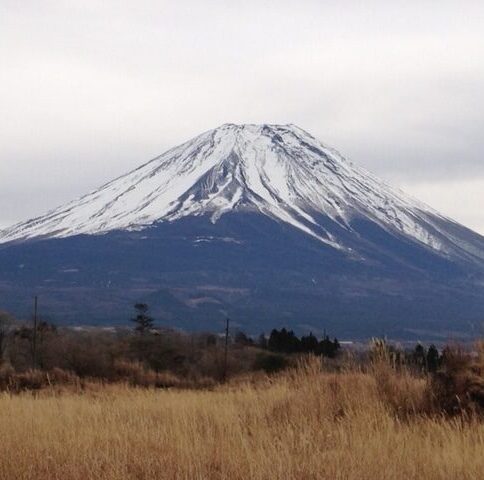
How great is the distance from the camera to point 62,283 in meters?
167

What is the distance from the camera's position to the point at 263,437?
8039 millimetres

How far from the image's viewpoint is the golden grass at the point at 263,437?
6.92 meters

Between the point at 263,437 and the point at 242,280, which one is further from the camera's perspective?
the point at 242,280

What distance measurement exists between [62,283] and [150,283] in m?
13.3

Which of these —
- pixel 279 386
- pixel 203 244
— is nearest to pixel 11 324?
pixel 279 386

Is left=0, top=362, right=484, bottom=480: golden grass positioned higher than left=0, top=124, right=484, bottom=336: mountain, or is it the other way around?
left=0, top=124, right=484, bottom=336: mountain

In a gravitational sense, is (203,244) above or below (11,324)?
above

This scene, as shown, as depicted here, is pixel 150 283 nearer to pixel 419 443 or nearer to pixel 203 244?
pixel 203 244

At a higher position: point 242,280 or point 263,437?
point 242,280

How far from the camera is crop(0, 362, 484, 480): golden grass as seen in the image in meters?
6.92

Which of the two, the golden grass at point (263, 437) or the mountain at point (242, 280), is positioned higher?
the mountain at point (242, 280)

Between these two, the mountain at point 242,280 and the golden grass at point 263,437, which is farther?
the mountain at point 242,280

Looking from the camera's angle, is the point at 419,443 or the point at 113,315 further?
the point at 113,315

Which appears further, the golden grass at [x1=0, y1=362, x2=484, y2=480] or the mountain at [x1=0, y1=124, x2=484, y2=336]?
the mountain at [x1=0, y1=124, x2=484, y2=336]
